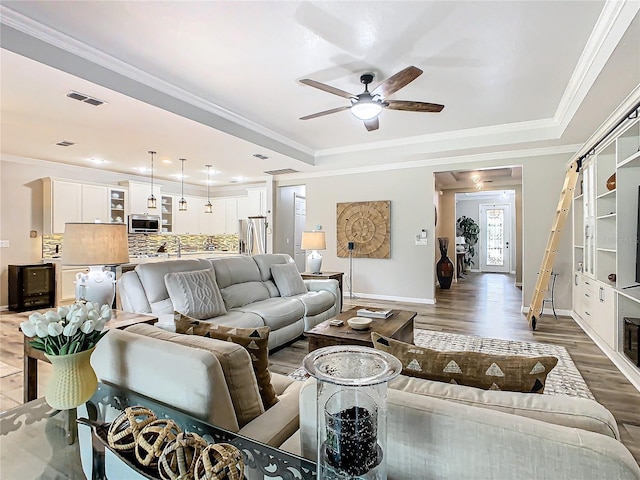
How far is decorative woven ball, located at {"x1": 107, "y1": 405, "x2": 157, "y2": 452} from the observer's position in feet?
2.99

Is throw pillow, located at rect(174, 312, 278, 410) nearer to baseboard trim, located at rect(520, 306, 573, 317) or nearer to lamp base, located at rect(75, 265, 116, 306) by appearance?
lamp base, located at rect(75, 265, 116, 306)

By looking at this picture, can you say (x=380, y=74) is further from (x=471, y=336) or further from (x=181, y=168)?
(x=181, y=168)

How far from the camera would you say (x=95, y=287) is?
237cm

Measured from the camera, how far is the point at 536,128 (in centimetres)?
477

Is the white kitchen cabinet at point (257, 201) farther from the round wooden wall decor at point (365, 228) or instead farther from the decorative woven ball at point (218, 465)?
the decorative woven ball at point (218, 465)

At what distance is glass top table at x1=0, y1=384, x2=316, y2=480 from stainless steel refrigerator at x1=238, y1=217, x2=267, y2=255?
6.74m

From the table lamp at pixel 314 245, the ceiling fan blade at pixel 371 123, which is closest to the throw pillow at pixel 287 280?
the table lamp at pixel 314 245

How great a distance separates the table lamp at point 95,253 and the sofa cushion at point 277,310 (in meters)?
1.36

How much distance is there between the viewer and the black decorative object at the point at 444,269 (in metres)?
8.09

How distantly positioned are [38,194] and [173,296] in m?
5.06

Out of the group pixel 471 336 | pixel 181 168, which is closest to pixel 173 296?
pixel 471 336

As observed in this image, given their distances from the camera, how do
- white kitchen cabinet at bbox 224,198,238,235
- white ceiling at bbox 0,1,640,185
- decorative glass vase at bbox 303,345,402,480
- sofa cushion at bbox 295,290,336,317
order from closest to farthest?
decorative glass vase at bbox 303,345,402,480
white ceiling at bbox 0,1,640,185
sofa cushion at bbox 295,290,336,317
white kitchen cabinet at bbox 224,198,238,235

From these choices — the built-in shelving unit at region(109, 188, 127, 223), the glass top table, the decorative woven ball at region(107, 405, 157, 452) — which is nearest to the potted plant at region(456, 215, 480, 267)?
the built-in shelving unit at region(109, 188, 127, 223)

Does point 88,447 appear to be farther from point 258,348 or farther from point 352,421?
point 352,421
